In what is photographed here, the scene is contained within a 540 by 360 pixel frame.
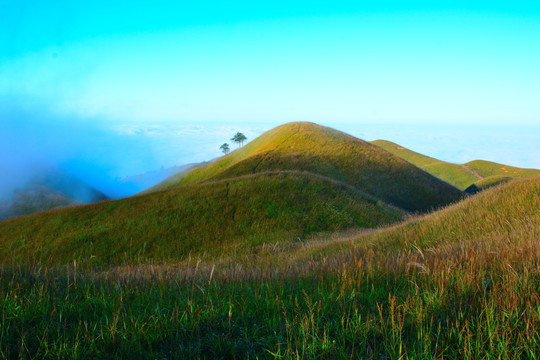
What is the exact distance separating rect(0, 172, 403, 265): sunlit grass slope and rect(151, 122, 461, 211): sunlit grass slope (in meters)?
14.7

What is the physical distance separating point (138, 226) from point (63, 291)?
66.9 ft

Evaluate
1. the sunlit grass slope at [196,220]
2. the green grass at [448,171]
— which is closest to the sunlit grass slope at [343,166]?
the sunlit grass slope at [196,220]

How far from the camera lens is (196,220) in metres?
23.4

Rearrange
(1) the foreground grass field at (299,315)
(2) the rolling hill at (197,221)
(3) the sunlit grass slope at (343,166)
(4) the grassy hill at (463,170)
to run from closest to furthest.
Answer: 1. (1) the foreground grass field at (299,315)
2. (2) the rolling hill at (197,221)
3. (3) the sunlit grass slope at (343,166)
4. (4) the grassy hill at (463,170)

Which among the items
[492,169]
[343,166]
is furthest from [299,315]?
[492,169]

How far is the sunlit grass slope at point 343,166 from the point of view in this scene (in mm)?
45725

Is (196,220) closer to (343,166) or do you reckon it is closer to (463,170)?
→ (343,166)

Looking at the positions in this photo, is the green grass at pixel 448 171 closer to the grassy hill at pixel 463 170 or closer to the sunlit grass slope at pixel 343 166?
the grassy hill at pixel 463 170

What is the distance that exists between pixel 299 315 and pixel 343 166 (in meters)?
48.3

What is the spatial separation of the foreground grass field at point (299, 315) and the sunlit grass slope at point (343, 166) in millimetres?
39561

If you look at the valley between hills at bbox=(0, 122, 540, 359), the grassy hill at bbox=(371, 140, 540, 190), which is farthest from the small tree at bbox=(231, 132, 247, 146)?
the valley between hills at bbox=(0, 122, 540, 359)

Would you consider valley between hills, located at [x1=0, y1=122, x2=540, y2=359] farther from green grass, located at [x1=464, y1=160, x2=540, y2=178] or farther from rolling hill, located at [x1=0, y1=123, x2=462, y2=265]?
green grass, located at [x1=464, y1=160, x2=540, y2=178]

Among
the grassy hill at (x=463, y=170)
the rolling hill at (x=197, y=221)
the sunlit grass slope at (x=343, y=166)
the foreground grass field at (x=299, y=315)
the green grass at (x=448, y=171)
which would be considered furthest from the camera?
the grassy hill at (x=463, y=170)

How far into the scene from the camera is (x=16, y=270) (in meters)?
5.00
